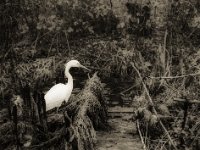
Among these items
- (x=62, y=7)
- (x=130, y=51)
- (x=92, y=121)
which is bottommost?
(x=92, y=121)

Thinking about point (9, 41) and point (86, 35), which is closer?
point (9, 41)

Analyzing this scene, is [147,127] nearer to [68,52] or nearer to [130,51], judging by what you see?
[130,51]

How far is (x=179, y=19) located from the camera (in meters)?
10.9

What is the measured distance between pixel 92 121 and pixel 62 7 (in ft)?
16.7

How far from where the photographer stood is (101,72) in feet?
33.0

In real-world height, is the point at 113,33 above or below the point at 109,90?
above

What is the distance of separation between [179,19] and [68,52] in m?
2.77

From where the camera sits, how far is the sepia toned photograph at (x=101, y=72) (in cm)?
621

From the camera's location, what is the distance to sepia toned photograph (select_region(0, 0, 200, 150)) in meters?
6.21

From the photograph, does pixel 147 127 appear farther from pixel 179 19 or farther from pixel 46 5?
pixel 46 5

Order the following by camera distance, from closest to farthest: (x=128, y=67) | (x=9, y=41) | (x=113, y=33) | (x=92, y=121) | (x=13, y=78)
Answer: (x=92, y=121) → (x=13, y=78) → (x=128, y=67) → (x=9, y=41) → (x=113, y=33)

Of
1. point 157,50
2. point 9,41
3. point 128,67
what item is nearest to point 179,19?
point 157,50

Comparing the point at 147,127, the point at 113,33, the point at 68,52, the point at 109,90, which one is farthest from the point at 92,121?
the point at 113,33

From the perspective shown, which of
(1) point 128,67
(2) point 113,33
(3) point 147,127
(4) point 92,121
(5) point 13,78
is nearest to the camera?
(3) point 147,127
